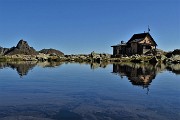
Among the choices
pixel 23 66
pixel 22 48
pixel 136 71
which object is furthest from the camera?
pixel 22 48

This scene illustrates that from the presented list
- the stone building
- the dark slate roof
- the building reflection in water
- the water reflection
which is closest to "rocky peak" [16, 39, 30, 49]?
the stone building

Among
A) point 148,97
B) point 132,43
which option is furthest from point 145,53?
point 148,97

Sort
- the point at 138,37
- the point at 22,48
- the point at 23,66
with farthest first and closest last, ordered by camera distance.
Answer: the point at 22,48 < the point at 138,37 < the point at 23,66

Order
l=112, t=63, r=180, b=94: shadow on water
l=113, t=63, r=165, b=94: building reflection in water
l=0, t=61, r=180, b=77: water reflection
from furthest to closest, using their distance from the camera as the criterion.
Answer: l=0, t=61, r=180, b=77: water reflection → l=112, t=63, r=180, b=94: shadow on water → l=113, t=63, r=165, b=94: building reflection in water

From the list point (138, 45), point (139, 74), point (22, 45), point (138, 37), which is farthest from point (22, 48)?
point (139, 74)

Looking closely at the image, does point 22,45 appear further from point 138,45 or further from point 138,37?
point 138,45

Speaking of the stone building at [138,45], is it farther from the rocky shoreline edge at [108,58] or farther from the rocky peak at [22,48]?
the rocky peak at [22,48]

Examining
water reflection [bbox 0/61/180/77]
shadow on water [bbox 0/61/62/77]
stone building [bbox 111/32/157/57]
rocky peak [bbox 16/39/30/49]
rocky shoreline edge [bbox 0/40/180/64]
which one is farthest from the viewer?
rocky peak [bbox 16/39/30/49]

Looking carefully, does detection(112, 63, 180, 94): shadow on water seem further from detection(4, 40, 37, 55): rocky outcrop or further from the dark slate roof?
detection(4, 40, 37, 55): rocky outcrop

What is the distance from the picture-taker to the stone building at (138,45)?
94625 mm

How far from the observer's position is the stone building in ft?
310

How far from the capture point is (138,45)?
95.8 metres

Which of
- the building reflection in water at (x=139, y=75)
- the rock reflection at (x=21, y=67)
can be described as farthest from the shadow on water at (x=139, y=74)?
the rock reflection at (x=21, y=67)

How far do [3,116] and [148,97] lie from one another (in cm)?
850
